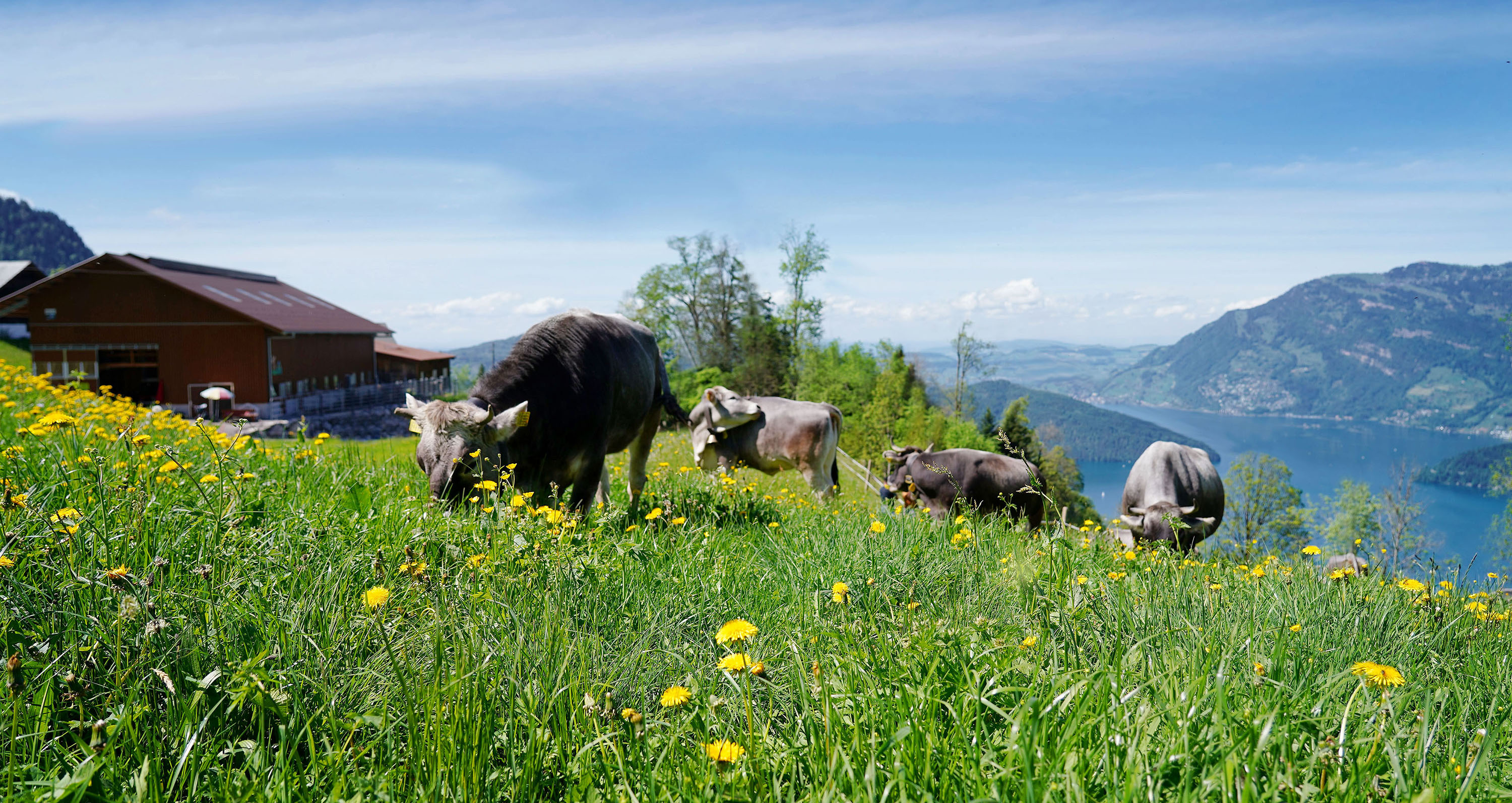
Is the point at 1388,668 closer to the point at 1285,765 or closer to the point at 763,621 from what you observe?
the point at 1285,765

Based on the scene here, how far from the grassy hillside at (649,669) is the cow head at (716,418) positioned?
31.6 feet

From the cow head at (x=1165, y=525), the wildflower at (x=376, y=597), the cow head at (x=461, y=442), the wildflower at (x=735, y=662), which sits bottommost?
the cow head at (x=1165, y=525)

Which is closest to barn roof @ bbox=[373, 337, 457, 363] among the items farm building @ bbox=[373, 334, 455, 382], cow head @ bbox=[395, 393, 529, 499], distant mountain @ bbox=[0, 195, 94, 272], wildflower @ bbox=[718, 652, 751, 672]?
farm building @ bbox=[373, 334, 455, 382]

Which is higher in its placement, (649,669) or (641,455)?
(641,455)

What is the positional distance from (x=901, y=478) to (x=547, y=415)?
601 centimetres

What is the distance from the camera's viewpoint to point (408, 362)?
6338 centimetres

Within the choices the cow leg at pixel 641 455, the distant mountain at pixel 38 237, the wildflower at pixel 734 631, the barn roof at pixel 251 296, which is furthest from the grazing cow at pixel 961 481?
the distant mountain at pixel 38 237

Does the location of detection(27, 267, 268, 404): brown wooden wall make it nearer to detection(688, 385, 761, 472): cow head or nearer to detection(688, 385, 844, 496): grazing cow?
detection(688, 385, 761, 472): cow head

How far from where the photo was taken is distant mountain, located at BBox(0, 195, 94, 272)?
181125mm

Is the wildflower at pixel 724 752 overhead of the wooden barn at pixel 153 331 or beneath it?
beneath

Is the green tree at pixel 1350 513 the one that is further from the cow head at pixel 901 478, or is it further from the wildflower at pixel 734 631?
the wildflower at pixel 734 631

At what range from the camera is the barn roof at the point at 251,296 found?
1521 inches

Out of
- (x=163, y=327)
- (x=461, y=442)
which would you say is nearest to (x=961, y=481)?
(x=461, y=442)

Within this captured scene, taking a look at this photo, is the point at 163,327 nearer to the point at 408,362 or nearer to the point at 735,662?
the point at 408,362
